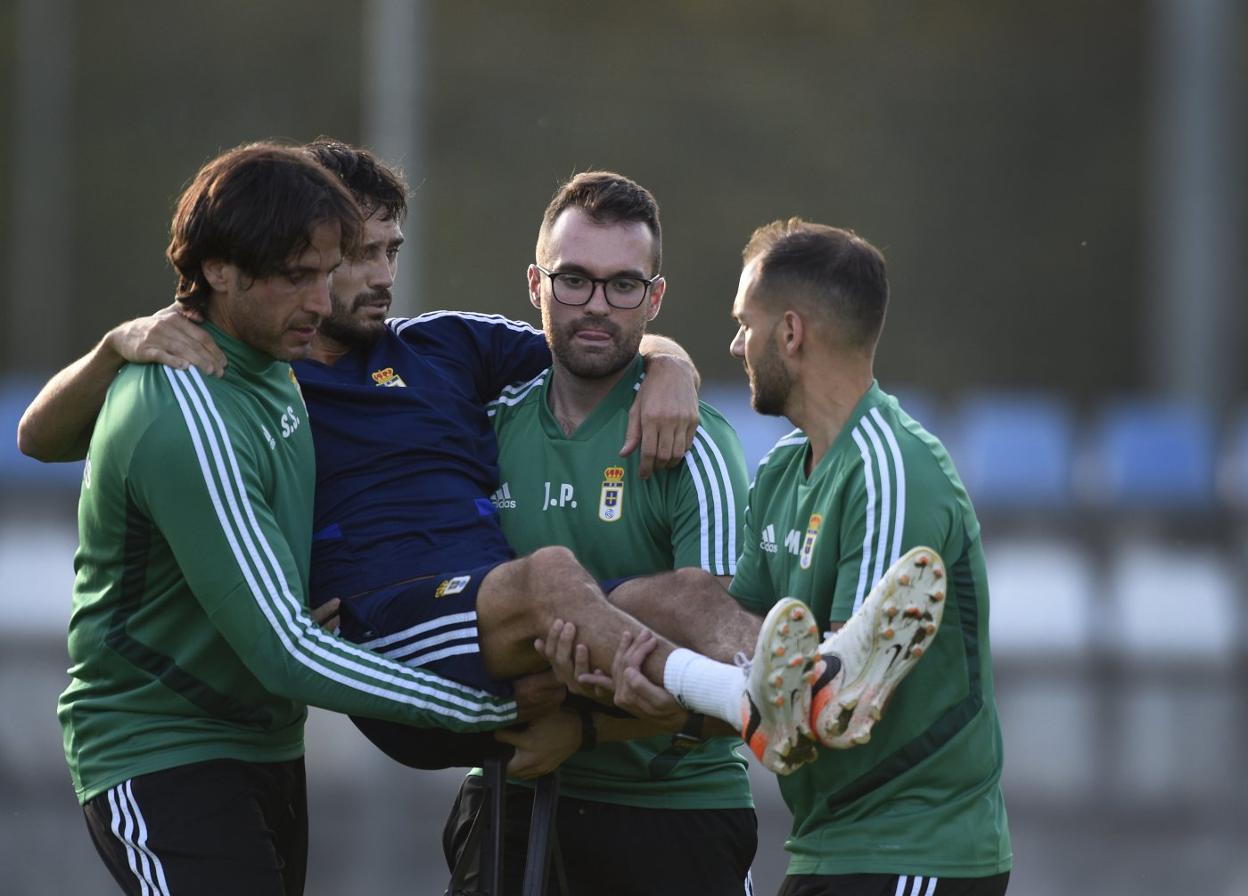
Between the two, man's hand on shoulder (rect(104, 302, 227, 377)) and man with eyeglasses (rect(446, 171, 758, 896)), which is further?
man with eyeglasses (rect(446, 171, 758, 896))

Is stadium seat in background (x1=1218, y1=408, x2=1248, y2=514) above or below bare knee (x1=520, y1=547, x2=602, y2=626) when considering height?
below

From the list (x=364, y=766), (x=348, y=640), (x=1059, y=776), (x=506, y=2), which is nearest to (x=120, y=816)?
(x=348, y=640)

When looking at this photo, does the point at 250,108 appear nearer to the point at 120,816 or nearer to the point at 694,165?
the point at 694,165

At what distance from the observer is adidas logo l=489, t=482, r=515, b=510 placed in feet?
15.2

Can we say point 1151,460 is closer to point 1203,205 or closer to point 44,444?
point 1203,205

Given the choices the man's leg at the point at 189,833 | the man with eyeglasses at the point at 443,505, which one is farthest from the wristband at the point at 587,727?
the man's leg at the point at 189,833

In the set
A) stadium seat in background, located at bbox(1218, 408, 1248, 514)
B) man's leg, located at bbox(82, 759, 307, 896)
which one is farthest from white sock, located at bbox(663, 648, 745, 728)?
stadium seat in background, located at bbox(1218, 408, 1248, 514)

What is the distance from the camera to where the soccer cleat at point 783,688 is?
3549 millimetres

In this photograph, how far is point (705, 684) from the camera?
381 cm

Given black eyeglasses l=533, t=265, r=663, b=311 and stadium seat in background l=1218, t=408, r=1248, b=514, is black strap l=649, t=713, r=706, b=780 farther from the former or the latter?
stadium seat in background l=1218, t=408, r=1248, b=514

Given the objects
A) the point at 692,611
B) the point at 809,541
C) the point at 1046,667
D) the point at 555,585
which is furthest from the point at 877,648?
the point at 1046,667

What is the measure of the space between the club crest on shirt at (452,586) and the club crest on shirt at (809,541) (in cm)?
80

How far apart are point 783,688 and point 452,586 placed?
3.19 feet

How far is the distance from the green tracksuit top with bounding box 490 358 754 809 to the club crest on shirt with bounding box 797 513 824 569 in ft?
1.62
